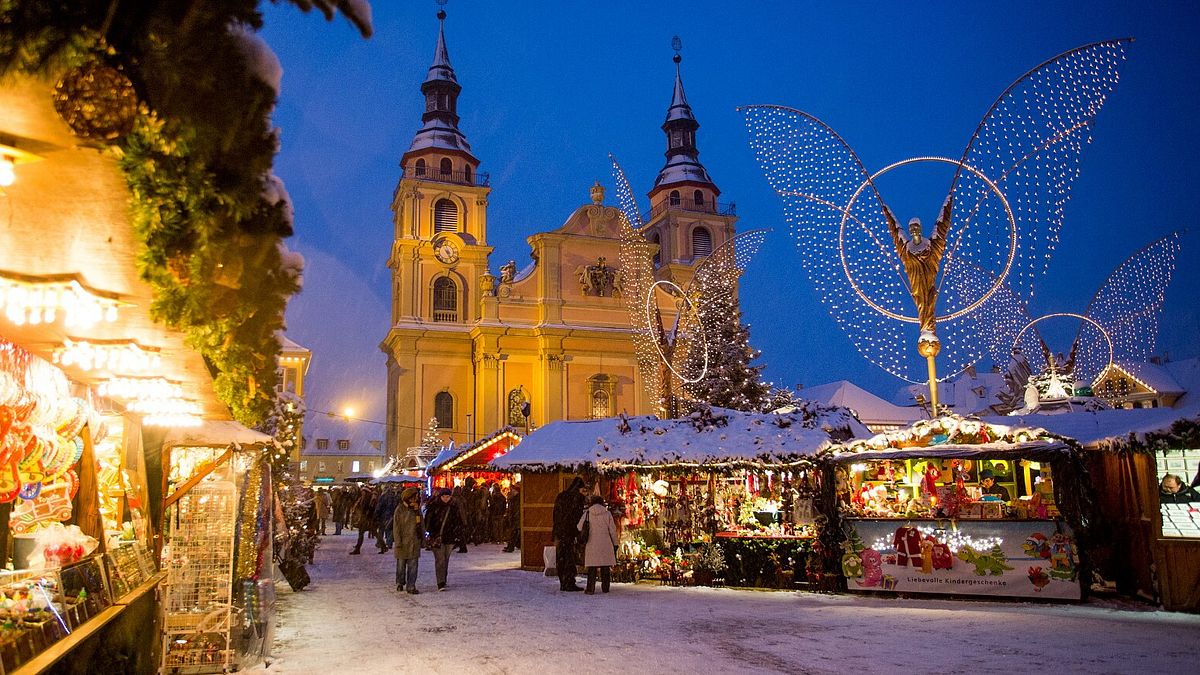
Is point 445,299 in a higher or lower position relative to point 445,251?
lower

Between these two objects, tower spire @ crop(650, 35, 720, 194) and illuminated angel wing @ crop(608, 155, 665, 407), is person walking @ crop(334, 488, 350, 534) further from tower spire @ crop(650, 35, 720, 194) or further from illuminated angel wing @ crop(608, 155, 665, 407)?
tower spire @ crop(650, 35, 720, 194)

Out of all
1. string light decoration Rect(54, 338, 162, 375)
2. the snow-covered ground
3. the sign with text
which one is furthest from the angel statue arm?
A: string light decoration Rect(54, 338, 162, 375)

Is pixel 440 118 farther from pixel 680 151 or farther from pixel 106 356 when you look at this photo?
pixel 106 356

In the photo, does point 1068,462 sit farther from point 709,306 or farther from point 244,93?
point 709,306

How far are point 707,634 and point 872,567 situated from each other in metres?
4.26

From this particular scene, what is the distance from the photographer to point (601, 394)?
4212 cm

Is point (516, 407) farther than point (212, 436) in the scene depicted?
Yes

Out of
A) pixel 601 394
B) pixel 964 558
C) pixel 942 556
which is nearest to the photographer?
pixel 964 558

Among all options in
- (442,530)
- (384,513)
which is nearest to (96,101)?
(442,530)

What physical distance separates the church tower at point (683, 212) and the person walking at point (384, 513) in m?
26.9

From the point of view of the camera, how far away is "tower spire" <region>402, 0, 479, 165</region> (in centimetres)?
4328

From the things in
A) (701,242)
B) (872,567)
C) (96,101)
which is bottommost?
(872,567)

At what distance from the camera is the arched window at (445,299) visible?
41688mm

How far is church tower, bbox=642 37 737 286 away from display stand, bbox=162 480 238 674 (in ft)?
126
